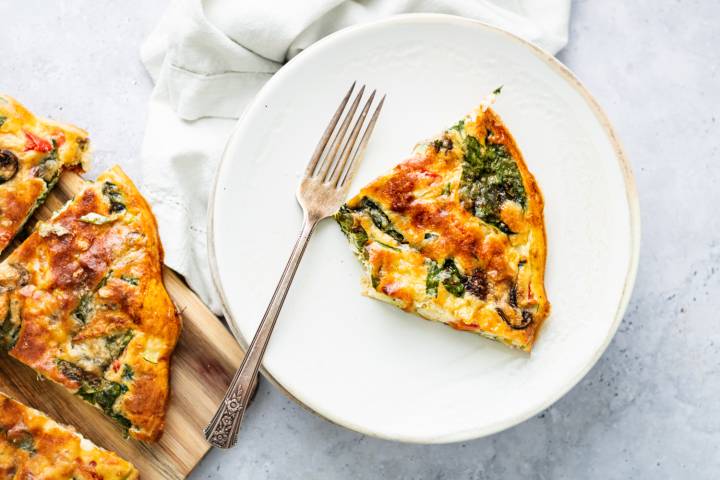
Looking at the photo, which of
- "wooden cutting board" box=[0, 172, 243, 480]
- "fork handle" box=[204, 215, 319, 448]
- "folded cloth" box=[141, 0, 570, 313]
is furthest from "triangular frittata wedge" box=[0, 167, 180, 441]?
"fork handle" box=[204, 215, 319, 448]

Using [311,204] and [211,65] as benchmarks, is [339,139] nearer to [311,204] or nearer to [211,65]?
[311,204]

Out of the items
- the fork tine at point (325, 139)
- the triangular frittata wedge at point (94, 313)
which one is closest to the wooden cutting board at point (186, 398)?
the triangular frittata wedge at point (94, 313)

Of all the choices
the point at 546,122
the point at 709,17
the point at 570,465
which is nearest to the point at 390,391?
the point at 570,465

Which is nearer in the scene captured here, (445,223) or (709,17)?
(445,223)

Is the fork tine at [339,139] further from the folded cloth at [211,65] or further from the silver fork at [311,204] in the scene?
the folded cloth at [211,65]

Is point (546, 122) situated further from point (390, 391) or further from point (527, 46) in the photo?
point (390, 391)

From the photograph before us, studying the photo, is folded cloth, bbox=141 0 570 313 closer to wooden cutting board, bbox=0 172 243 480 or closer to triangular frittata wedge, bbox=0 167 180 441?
wooden cutting board, bbox=0 172 243 480
